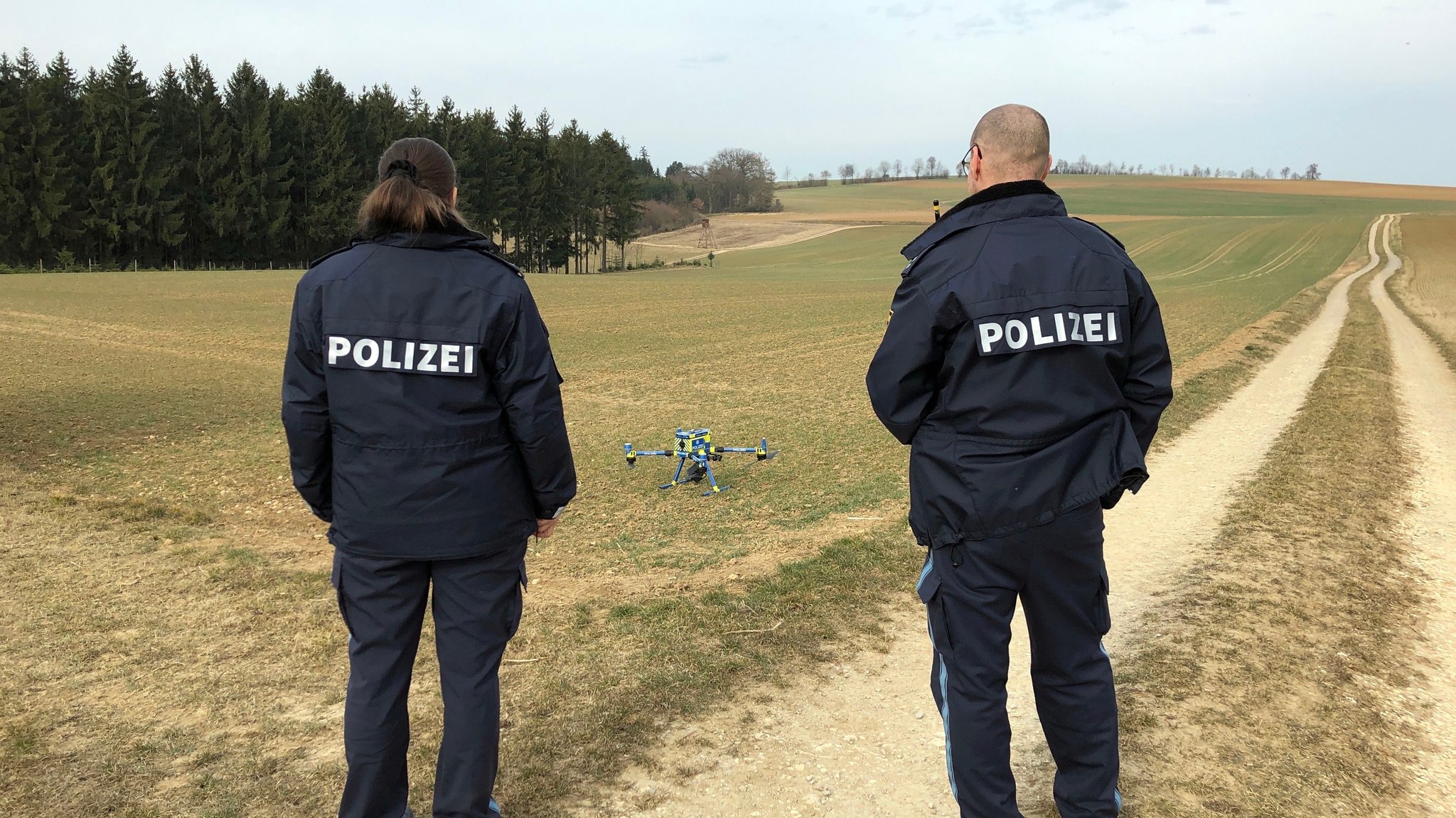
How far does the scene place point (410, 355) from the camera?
2803mm

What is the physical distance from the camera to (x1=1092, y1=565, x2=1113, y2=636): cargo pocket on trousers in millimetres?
2932

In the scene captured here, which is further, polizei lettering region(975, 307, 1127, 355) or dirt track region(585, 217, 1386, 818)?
dirt track region(585, 217, 1386, 818)

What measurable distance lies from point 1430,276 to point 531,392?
59.4 meters

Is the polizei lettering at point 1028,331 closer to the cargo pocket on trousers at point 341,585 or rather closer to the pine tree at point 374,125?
the cargo pocket on trousers at point 341,585

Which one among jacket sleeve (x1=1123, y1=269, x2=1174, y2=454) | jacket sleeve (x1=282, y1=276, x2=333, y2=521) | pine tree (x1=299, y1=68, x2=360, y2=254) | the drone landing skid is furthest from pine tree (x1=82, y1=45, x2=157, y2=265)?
jacket sleeve (x1=1123, y1=269, x2=1174, y2=454)

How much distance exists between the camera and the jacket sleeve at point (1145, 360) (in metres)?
2.90

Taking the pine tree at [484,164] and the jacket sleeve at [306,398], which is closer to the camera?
the jacket sleeve at [306,398]

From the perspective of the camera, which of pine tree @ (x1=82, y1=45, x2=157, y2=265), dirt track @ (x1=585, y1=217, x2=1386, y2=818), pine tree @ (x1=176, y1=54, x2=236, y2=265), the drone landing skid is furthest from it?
pine tree @ (x1=176, y1=54, x2=236, y2=265)

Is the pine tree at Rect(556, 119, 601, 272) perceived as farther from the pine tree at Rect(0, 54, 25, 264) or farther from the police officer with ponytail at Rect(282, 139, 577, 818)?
the police officer with ponytail at Rect(282, 139, 577, 818)

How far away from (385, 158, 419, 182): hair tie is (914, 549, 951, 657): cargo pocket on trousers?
2.12 meters

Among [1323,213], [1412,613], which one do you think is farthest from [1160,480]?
[1323,213]

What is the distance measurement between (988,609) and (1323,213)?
402ft

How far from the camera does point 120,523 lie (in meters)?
7.27

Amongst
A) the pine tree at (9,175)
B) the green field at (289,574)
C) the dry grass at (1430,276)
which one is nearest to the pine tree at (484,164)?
the pine tree at (9,175)
